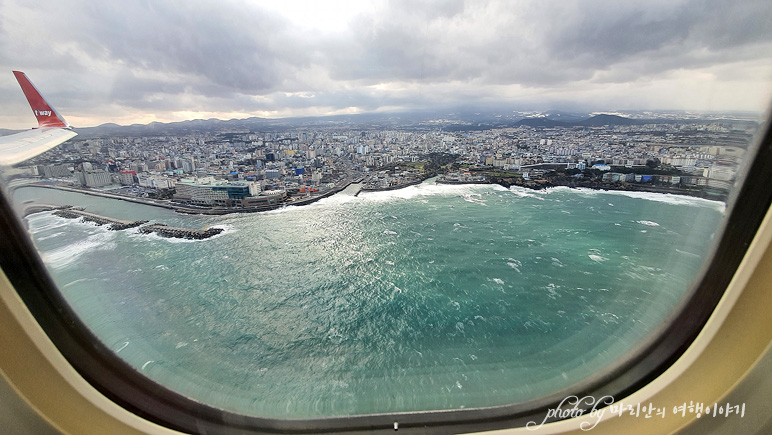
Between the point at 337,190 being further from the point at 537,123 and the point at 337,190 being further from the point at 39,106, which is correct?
the point at 39,106

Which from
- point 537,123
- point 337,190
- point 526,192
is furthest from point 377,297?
point 537,123

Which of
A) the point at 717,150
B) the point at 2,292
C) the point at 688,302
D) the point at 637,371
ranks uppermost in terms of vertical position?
the point at 717,150

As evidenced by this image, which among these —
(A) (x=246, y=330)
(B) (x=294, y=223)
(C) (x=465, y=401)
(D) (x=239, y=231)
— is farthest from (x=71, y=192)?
(C) (x=465, y=401)

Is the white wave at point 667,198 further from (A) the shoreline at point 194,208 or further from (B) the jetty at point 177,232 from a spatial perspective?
(B) the jetty at point 177,232

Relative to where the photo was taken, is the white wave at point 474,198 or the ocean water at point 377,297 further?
the white wave at point 474,198

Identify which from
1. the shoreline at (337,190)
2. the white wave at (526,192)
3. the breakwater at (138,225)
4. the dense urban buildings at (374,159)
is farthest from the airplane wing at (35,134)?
the white wave at (526,192)

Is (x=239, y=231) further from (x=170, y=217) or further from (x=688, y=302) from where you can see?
(x=688, y=302)

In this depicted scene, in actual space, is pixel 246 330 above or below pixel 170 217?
below
